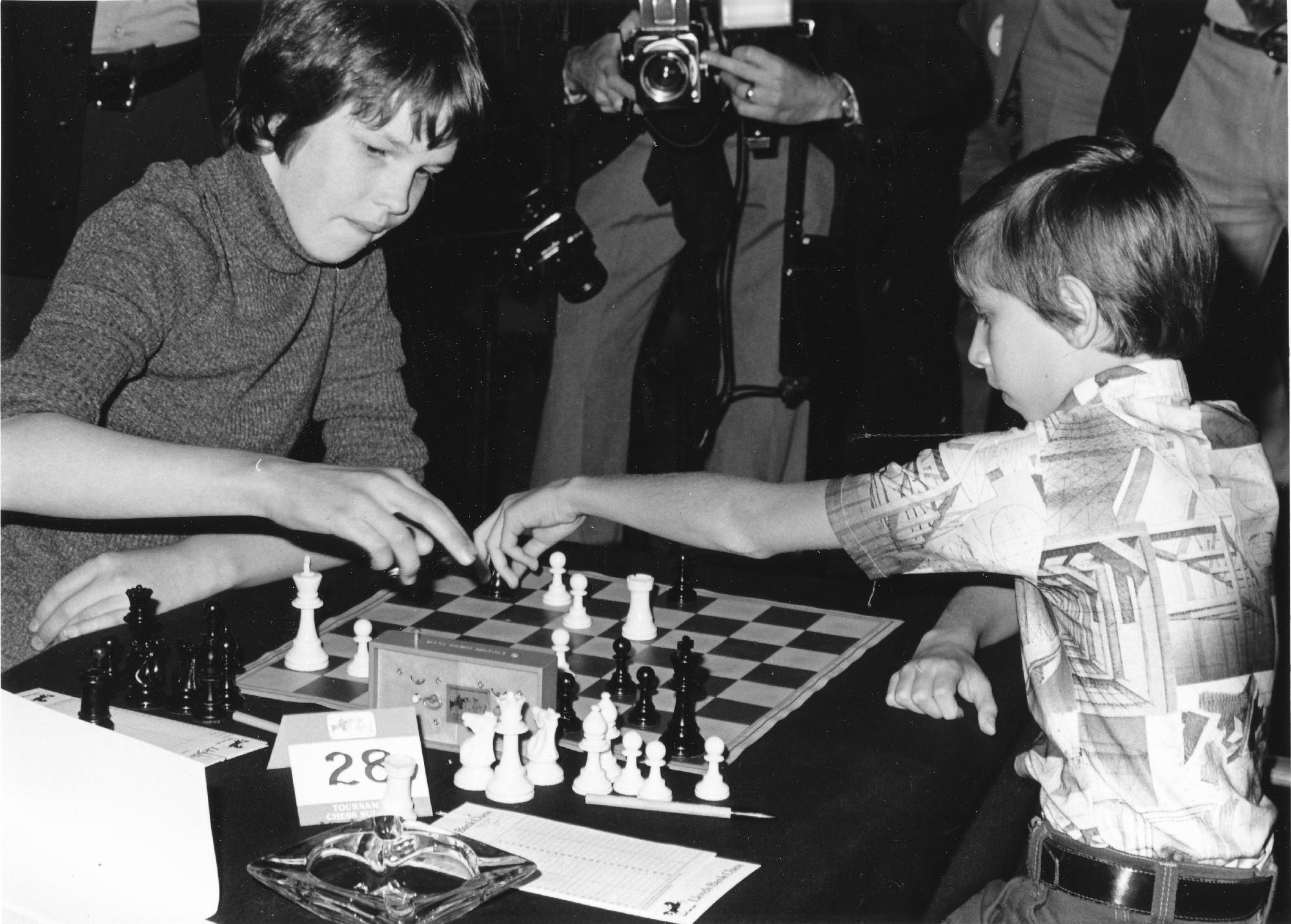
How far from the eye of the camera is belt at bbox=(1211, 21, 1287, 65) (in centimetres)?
264

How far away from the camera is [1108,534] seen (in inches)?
47.3

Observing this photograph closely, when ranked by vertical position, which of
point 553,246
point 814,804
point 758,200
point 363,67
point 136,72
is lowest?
point 814,804

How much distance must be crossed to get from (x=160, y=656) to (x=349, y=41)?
2.90 ft

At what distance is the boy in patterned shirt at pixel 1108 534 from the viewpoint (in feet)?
3.93

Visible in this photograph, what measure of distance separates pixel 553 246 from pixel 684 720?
212cm

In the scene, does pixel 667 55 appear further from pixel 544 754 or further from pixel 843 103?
pixel 544 754

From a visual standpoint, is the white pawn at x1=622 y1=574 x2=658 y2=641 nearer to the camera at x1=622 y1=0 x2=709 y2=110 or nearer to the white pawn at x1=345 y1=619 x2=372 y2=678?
the white pawn at x1=345 y1=619 x2=372 y2=678

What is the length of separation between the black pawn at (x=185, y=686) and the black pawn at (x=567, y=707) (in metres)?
0.37

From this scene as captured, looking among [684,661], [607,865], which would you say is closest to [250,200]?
[684,661]

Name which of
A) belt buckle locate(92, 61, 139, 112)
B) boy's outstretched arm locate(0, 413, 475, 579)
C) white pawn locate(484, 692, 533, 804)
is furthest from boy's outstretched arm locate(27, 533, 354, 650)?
belt buckle locate(92, 61, 139, 112)

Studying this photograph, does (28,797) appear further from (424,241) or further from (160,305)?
(424,241)

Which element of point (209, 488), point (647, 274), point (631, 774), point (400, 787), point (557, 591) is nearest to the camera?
point (400, 787)

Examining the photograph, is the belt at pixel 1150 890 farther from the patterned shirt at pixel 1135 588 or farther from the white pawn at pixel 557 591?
the white pawn at pixel 557 591

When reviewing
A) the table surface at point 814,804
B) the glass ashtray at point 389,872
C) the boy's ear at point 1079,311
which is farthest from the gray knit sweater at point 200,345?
the boy's ear at point 1079,311
